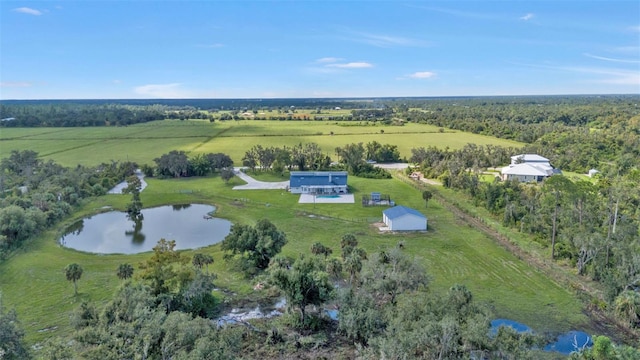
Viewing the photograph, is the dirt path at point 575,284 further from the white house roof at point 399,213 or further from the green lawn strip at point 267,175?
the green lawn strip at point 267,175

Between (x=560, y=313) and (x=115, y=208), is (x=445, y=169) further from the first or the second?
(x=115, y=208)

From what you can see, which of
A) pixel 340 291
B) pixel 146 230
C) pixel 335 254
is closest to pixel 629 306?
pixel 340 291

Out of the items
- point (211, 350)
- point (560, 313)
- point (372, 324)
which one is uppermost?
point (211, 350)

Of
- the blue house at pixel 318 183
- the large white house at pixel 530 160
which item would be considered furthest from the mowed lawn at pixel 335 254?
the large white house at pixel 530 160

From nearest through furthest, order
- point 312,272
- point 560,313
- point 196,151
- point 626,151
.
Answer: point 312,272
point 560,313
point 626,151
point 196,151

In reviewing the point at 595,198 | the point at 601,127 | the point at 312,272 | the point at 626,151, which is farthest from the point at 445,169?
the point at 601,127

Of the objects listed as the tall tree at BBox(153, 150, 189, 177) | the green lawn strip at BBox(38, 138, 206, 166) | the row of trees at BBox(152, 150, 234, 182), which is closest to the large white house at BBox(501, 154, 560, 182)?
the row of trees at BBox(152, 150, 234, 182)
